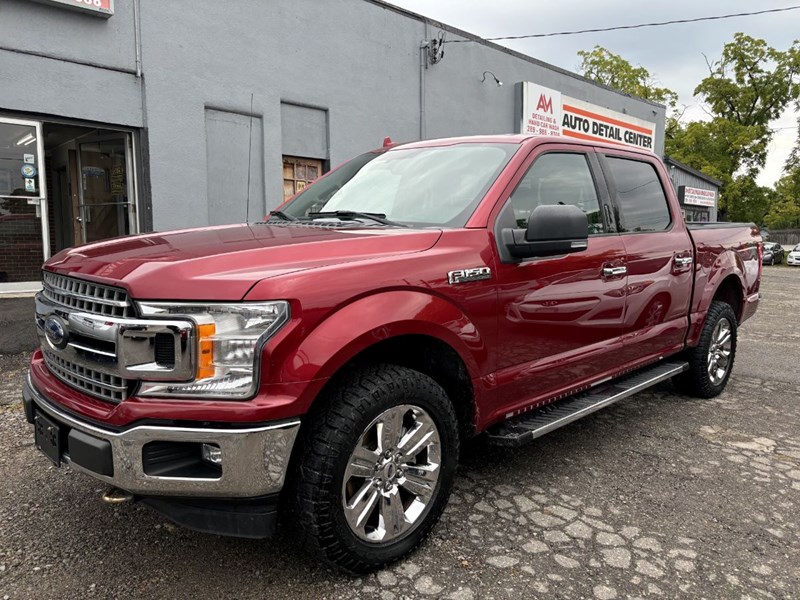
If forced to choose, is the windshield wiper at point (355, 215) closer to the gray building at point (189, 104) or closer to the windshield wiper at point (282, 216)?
the windshield wiper at point (282, 216)

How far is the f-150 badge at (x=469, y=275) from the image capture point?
265 cm

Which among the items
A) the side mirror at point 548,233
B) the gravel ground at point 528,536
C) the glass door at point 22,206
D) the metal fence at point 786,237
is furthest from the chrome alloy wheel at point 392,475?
the metal fence at point 786,237

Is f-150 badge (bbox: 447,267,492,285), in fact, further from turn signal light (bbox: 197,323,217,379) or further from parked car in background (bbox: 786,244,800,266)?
parked car in background (bbox: 786,244,800,266)

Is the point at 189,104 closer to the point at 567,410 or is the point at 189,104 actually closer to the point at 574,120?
the point at 567,410

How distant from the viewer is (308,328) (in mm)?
2141

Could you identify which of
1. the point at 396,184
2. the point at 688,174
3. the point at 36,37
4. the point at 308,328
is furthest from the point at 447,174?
the point at 688,174

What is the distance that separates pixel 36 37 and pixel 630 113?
15833 millimetres

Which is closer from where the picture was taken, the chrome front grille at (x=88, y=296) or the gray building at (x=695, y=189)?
the chrome front grille at (x=88, y=296)

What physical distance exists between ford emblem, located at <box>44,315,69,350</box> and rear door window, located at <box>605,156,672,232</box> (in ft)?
9.96

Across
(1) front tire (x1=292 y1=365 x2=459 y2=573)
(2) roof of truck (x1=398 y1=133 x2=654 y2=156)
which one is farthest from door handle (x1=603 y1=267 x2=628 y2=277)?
(1) front tire (x1=292 y1=365 x2=459 y2=573)

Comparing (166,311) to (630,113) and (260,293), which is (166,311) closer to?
(260,293)

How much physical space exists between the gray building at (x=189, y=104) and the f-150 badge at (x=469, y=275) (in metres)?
3.54

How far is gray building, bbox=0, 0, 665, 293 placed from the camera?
23.4 feet

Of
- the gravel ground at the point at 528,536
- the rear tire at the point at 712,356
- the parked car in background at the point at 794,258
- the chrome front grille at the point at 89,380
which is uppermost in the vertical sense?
the chrome front grille at the point at 89,380
